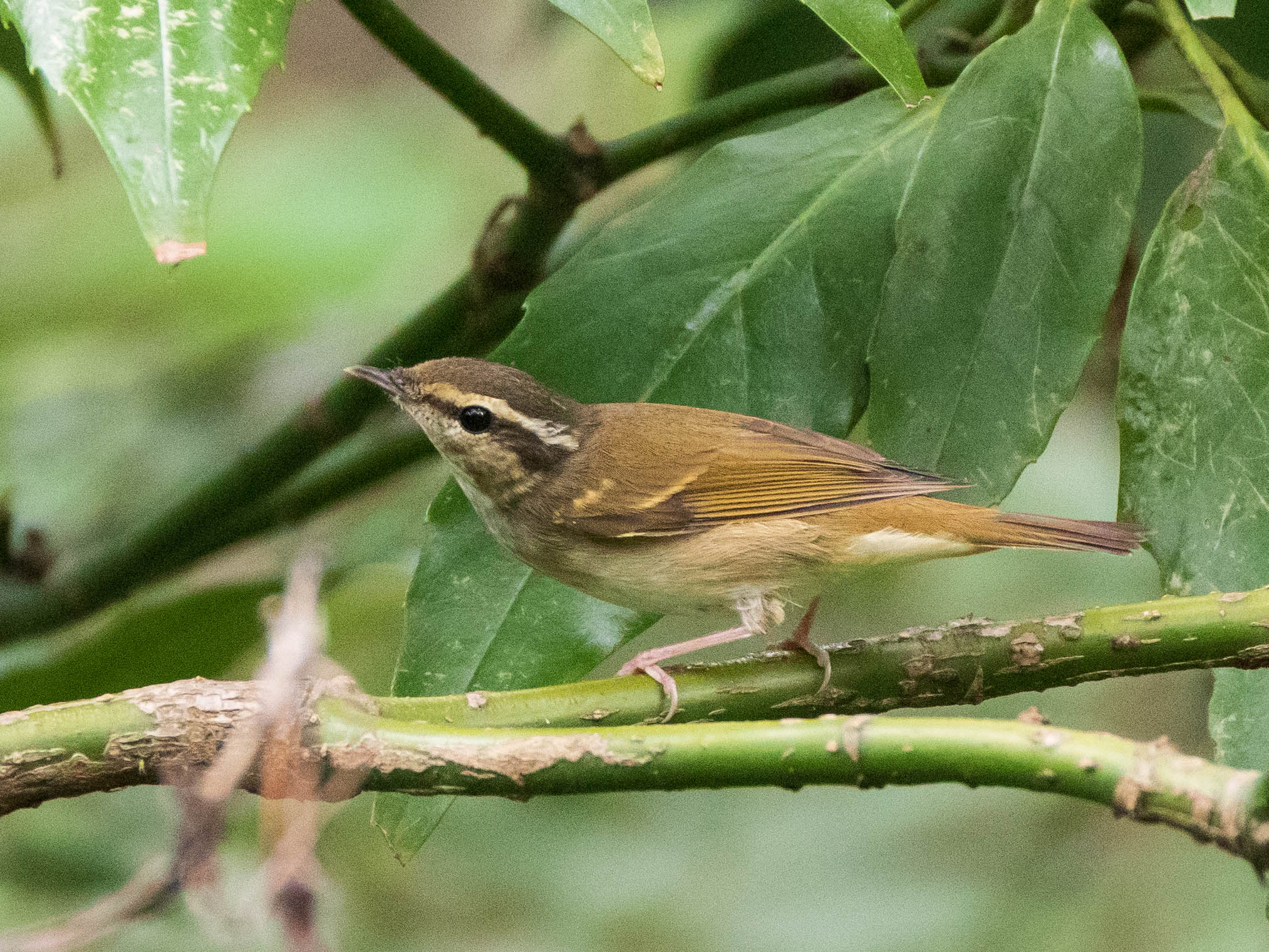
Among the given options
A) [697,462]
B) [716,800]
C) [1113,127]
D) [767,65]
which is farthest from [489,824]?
[1113,127]

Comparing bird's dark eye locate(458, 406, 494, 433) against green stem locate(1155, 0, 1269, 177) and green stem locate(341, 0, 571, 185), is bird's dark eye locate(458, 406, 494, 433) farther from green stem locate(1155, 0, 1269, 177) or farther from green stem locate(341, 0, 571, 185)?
green stem locate(1155, 0, 1269, 177)

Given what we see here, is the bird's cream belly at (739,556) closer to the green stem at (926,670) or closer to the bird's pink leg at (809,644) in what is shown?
the bird's pink leg at (809,644)

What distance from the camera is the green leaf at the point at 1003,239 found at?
1.94 m

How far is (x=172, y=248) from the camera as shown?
1.32m

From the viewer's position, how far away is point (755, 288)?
2.15 metres

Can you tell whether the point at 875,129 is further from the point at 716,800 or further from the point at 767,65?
the point at 716,800

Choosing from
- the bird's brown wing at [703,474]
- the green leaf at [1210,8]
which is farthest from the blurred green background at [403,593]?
the green leaf at [1210,8]

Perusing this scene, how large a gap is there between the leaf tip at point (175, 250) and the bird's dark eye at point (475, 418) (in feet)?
3.85

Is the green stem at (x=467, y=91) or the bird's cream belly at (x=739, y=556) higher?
the green stem at (x=467, y=91)

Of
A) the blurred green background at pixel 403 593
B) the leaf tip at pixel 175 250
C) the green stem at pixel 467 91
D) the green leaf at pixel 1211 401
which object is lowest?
the blurred green background at pixel 403 593

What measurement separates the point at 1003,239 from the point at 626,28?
76 centimetres

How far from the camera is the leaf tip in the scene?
1.31m

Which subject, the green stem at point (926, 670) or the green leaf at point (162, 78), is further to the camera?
the green stem at point (926, 670)

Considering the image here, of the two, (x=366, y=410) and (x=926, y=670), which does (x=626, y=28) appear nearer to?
(x=926, y=670)
